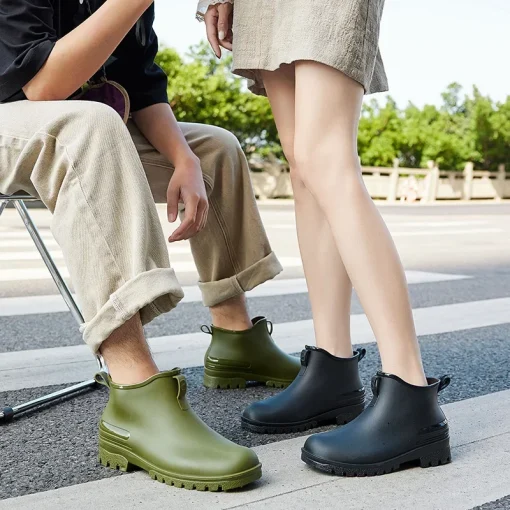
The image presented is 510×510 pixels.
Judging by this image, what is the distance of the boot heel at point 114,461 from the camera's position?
152 centimetres

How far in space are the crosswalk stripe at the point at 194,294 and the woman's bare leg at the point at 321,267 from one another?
2044 mm

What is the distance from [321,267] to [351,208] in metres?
0.28

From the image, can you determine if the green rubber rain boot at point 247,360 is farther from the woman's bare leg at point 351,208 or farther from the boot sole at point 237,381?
the woman's bare leg at point 351,208

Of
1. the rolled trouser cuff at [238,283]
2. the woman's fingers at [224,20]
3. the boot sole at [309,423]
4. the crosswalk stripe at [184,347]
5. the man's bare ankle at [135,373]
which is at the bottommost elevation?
the crosswalk stripe at [184,347]

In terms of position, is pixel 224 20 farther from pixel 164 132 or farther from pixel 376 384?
pixel 376 384

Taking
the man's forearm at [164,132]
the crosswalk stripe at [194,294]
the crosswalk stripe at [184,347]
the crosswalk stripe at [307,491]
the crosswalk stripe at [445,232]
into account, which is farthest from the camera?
the crosswalk stripe at [445,232]

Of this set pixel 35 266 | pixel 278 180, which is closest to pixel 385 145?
pixel 278 180

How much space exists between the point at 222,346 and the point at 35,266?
11.2 feet

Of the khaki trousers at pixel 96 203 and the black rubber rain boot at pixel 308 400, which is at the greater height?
the khaki trousers at pixel 96 203

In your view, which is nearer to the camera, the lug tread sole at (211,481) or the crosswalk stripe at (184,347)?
the lug tread sole at (211,481)

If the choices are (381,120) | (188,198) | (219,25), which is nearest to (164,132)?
(188,198)

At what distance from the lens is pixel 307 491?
1.43m

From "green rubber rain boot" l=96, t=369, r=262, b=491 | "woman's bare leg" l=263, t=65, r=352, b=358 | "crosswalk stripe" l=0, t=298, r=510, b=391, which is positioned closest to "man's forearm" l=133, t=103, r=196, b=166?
"woman's bare leg" l=263, t=65, r=352, b=358

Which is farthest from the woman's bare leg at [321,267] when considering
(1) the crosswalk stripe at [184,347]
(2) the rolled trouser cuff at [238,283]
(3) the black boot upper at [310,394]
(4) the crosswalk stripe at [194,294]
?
(4) the crosswalk stripe at [194,294]
